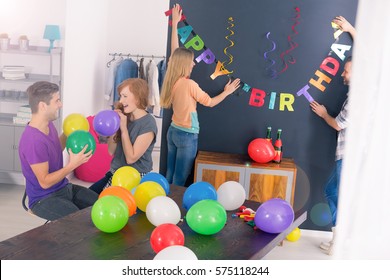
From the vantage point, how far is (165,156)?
5074 mm

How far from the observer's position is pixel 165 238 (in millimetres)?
2500

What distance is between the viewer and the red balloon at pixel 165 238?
2496 mm

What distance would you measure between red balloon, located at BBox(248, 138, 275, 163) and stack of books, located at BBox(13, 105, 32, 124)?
2411 mm

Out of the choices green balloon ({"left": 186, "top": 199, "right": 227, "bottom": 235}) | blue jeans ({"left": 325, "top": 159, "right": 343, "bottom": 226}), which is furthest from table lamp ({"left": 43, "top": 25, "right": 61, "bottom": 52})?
green balloon ({"left": 186, "top": 199, "right": 227, "bottom": 235})

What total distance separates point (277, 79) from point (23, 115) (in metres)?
2.62

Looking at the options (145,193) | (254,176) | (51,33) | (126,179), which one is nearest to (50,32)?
(51,33)

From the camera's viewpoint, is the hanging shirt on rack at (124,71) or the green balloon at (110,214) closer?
the green balloon at (110,214)

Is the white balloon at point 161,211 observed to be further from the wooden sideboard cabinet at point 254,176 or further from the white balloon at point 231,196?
the wooden sideboard cabinet at point 254,176

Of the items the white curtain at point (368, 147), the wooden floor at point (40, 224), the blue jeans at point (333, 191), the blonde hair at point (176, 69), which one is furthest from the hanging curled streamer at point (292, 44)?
the white curtain at point (368, 147)

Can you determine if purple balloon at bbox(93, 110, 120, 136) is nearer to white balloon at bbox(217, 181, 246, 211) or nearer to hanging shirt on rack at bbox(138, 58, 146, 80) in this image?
white balloon at bbox(217, 181, 246, 211)

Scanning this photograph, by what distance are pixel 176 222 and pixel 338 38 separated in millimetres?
2527

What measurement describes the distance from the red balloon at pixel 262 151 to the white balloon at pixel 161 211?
1.89 m

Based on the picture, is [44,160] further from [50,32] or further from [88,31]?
[88,31]
